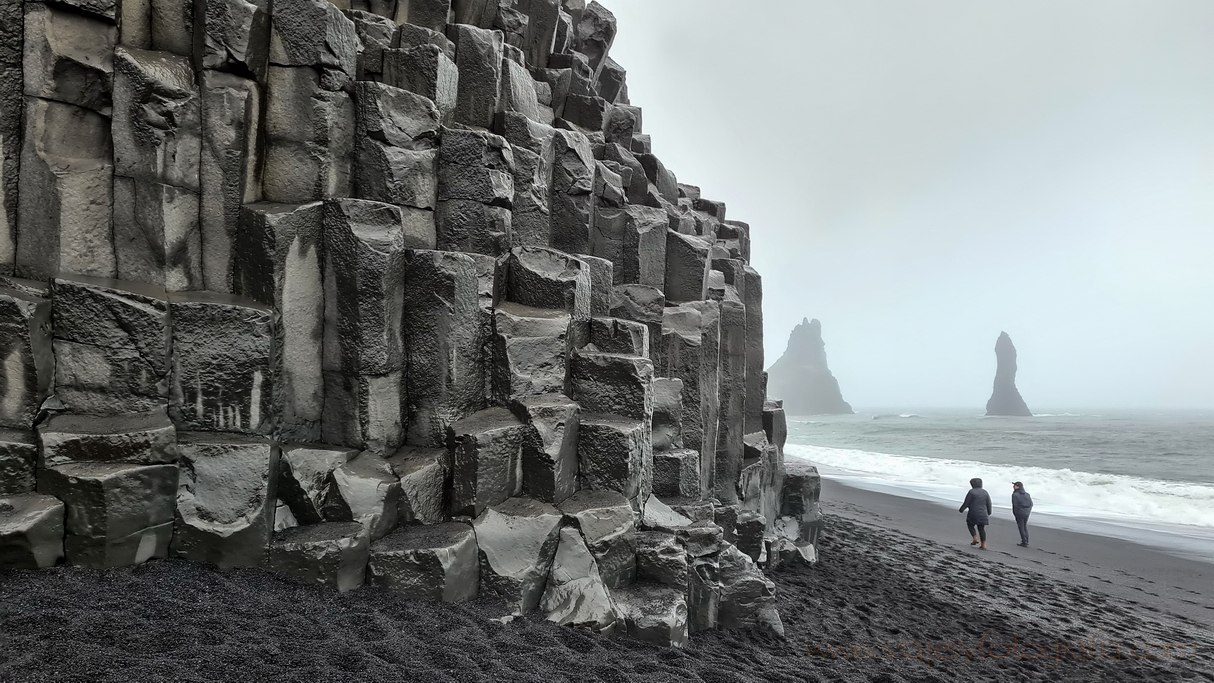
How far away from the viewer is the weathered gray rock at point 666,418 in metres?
7.95

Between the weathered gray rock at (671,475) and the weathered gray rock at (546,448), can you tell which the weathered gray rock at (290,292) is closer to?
the weathered gray rock at (546,448)

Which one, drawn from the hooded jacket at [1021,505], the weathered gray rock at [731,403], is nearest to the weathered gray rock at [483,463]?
the weathered gray rock at [731,403]

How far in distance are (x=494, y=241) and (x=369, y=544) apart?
10.4 feet

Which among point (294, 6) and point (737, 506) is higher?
point (294, 6)

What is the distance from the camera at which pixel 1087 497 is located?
2436 cm

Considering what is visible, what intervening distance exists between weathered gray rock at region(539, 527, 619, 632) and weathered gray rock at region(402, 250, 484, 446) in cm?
153

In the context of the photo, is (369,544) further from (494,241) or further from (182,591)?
(494,241)

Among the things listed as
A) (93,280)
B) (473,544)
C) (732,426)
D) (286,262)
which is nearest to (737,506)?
(732,426)

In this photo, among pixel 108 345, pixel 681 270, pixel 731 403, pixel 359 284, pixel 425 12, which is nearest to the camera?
pixel 108 345

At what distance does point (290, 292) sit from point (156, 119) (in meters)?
1.64

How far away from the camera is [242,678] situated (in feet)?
10.6

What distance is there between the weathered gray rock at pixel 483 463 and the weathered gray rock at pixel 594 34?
974 centimetres

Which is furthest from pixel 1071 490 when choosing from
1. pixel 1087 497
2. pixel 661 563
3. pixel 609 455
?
pixel 609 455

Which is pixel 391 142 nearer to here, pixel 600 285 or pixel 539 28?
pixel 600 285
